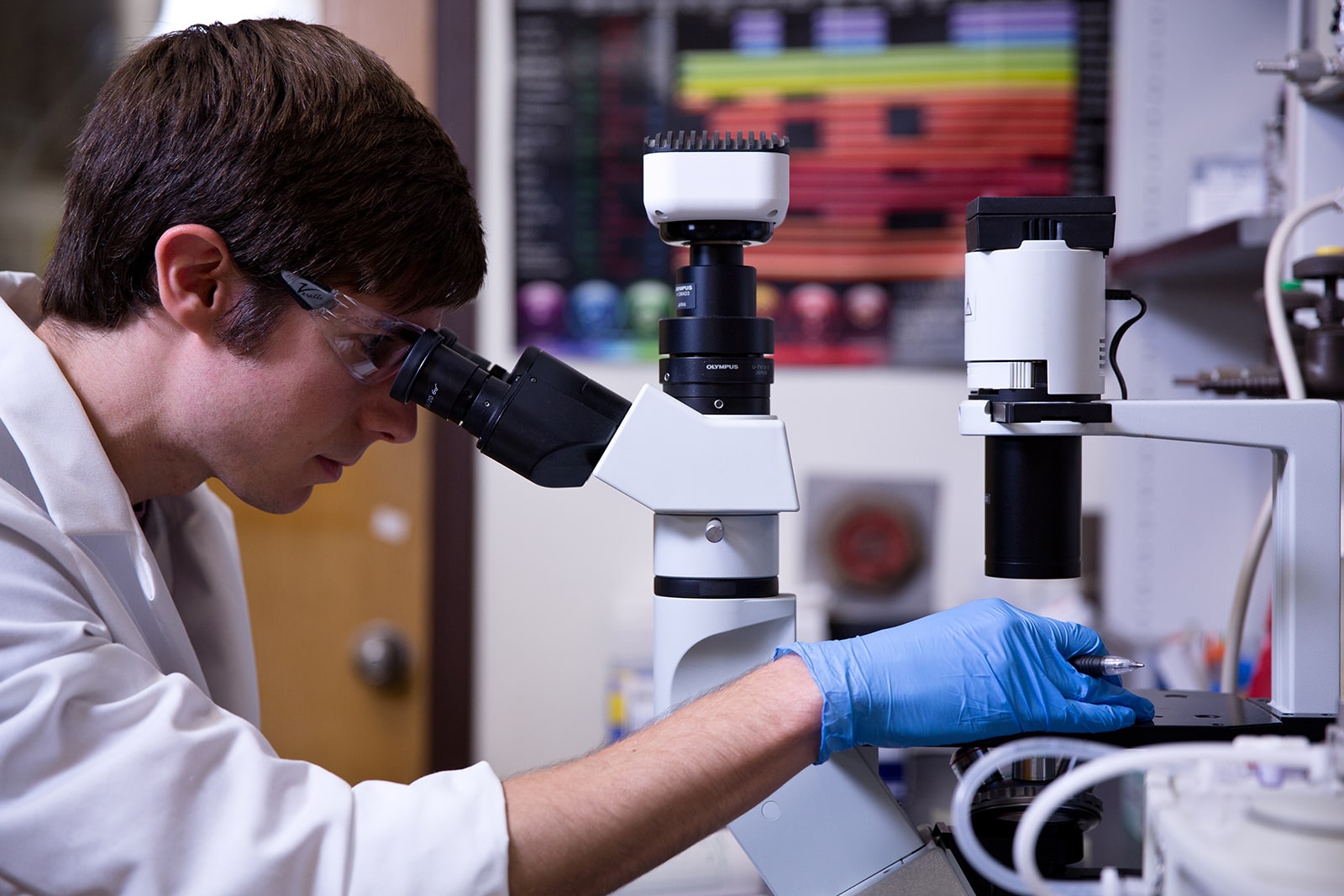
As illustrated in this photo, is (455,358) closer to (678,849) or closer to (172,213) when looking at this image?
(172,213)

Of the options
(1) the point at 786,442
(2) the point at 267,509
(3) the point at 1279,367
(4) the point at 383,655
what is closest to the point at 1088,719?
(1) the point at 786,442

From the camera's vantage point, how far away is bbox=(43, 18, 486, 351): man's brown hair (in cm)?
85

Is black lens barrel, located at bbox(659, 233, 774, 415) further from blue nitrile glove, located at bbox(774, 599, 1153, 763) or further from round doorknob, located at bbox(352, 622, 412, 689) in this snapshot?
round doorknob, located at bbox(352, 622, 412, 689)

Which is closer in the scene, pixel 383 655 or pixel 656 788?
pixel 656 788

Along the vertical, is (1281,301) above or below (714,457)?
above

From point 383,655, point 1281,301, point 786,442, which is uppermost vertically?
point 1281,301

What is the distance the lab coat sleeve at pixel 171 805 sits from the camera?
0.66 metres

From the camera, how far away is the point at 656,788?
72 cm

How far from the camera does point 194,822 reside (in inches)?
26.6

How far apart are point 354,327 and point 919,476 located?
1.22 metres

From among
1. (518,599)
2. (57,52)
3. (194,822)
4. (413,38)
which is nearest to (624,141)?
(413,38)

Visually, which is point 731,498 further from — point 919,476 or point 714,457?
point 919,476

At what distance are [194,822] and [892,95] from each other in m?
1.57

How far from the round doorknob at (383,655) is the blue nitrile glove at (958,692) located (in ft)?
4.28
